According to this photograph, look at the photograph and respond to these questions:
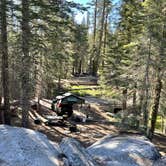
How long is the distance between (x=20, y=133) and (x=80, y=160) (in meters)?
1.88

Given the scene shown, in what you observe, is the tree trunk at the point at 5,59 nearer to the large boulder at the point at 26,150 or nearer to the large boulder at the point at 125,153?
the large boulder at the point at 125,153

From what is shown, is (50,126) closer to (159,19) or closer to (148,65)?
(148,65)

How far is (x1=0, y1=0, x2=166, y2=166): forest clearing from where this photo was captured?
8555mm

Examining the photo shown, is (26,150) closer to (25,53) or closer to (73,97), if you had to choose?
(25,53)

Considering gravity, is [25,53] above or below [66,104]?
above

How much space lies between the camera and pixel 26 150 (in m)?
7.86

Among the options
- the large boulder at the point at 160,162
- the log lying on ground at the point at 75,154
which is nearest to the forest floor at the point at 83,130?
the large boulder at the point at 160,162

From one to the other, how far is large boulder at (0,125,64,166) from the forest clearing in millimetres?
21

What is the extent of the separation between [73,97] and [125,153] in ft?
47.2

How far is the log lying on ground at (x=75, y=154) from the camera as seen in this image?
772cm

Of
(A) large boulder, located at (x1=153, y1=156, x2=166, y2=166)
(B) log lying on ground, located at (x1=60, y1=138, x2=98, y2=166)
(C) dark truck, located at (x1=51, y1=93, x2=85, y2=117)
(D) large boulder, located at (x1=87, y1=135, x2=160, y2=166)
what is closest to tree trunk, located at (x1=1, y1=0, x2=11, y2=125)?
(C) dark truck, located at (x1=51, y1=93, x2=85, y2=117)

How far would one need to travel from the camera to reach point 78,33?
60.2ft

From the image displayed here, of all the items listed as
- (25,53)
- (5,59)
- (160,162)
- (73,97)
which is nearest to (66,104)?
(73,97)

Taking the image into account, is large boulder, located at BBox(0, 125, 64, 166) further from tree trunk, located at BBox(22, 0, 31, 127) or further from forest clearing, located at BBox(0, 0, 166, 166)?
tree trunk, located at BBox(22, 0, 31, 127)
